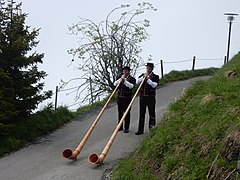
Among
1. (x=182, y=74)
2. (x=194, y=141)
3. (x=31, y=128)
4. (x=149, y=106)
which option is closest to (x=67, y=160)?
(x=149, y=106)

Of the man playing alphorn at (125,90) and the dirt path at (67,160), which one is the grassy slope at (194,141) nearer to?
the dirt path at (67,160)

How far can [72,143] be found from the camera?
11422 mm

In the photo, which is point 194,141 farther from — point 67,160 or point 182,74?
point 182,74

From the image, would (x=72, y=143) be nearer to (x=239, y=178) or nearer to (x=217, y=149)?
(x=217, y=149)

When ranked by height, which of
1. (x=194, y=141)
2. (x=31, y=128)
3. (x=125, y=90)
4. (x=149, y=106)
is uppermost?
(x=194, y=141)

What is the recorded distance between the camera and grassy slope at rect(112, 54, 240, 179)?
5.62 metres

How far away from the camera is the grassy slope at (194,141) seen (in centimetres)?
562

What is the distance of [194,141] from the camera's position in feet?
20.6

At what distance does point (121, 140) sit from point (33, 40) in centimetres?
386

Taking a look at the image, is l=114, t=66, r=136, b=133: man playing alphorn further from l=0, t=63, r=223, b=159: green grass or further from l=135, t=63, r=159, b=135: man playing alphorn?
l=0, t=63, r=223, b=159: green grass

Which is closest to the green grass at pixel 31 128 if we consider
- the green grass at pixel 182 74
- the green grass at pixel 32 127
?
the green grass at pixel 32 127

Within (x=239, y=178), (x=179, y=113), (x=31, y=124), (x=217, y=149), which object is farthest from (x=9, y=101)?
(x=239, y=178)

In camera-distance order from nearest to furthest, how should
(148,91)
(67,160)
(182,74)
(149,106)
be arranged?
(67,160), (148,91), (149,106), (182,74)

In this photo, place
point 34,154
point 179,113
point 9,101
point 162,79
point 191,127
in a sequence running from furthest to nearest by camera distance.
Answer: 1. point 162,79
2. point 9,101
3. point 34,154
4. point 179,113
5. point 191,127
